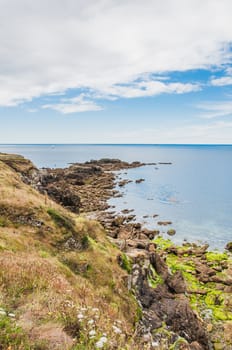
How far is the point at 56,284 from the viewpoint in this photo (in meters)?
7.71

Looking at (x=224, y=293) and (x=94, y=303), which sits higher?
(x=94, y=303)

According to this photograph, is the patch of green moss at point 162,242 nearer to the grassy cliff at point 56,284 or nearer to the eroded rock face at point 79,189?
the eroded rock face at point 79,189

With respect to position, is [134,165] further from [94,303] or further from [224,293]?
[94,303]

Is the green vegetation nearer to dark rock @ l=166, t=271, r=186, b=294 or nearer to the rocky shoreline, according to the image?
the rocky shoreline

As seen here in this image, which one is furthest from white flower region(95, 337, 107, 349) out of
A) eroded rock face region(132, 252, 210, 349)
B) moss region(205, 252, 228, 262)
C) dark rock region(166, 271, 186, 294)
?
moss region(205, 252, 228, 262)

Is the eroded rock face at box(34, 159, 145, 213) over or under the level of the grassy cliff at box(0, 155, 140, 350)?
under

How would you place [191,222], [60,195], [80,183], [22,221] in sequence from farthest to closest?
[80,183] < [191,222] < [60,195] < [22,221]

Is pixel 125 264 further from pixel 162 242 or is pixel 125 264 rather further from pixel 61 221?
pixel 162 242

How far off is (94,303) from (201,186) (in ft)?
251

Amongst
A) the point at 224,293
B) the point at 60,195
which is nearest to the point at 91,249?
the point at 224,293

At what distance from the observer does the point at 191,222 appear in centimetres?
4522

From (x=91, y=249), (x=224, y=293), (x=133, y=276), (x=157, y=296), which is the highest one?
(x=91, y=249)

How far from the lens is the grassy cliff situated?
497 centimetres

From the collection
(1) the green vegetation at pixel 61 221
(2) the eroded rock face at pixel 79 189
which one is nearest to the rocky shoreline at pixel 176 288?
(2) the eroded rock face at pixel 79 189
